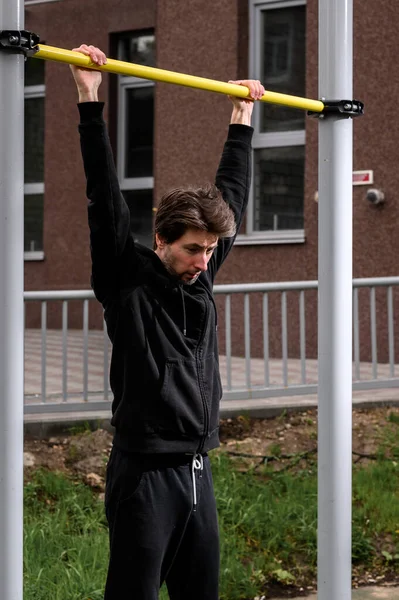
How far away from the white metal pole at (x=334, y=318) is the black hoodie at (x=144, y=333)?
0.50 m

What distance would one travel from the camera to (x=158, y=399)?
263 centimetres

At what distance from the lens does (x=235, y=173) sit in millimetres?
3115

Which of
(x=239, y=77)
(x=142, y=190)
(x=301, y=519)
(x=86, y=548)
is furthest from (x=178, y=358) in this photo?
(x=142, y=190)

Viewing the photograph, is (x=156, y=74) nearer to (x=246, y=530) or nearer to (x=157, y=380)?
(x=157, y=380)

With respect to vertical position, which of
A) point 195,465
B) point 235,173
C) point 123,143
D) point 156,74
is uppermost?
point 123,143

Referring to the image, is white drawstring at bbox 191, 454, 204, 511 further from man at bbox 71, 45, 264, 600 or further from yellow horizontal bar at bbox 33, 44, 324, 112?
yellow horizontal bar at bbox 33, 44, 324, 112

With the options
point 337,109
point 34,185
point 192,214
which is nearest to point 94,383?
point 337,109

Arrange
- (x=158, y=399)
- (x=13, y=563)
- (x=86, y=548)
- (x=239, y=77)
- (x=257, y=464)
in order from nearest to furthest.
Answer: (x=13, y=563)
(x=158, y=399)
(x=86, y=548)
(x=257, y=464)
(x=239, y=77)

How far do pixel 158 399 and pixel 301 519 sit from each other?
119 inches

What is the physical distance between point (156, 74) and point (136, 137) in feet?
38.4

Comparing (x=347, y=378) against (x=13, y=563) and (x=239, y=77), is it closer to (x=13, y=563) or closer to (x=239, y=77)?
(x=13, y=563)

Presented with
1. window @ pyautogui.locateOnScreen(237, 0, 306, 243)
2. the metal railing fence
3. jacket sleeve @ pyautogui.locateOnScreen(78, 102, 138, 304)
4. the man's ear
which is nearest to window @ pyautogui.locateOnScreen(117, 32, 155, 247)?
window @ pyautogui.locateOnScreen(237, 0, 306, 243)

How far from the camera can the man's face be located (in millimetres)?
2636

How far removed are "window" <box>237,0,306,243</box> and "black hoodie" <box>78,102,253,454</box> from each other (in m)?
8.62
